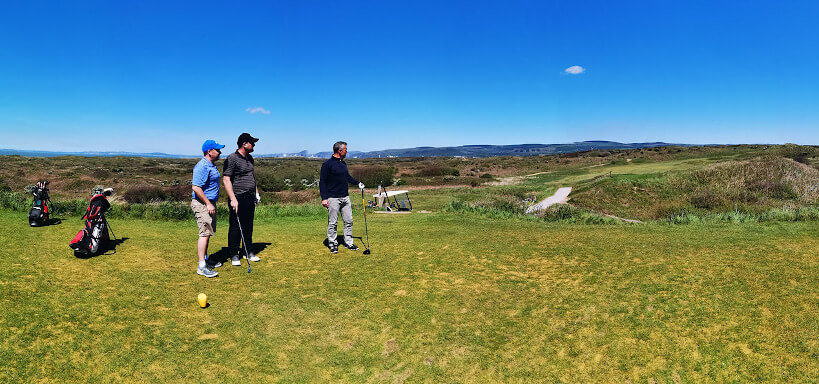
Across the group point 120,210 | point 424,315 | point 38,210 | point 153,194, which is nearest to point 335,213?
point 424,315

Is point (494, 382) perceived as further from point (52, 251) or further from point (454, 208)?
point (454, 208)

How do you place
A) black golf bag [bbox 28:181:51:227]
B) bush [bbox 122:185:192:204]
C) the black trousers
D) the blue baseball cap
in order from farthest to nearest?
bush [bbox 122:185:192:204] < black golf bag [bbox 28:181:51:227] < the black trousers < the blue baseball cap

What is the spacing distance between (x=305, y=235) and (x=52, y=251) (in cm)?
508

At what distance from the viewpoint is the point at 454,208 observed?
17484mm

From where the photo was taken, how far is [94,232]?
23.7 feet

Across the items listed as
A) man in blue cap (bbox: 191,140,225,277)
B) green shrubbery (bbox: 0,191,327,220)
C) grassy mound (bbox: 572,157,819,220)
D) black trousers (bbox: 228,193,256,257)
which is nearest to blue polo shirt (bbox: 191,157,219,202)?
man in blue cap (bbox: 191,140,225,277)

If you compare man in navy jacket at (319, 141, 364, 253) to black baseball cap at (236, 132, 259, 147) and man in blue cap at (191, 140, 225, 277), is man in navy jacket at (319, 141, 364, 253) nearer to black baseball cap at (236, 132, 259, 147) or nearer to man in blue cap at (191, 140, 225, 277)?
black baseball cap at (236, 132, 259, 147)

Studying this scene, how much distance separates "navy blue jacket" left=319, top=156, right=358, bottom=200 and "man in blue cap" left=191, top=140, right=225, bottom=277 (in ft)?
7.04

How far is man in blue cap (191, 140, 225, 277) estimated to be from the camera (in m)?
6.49

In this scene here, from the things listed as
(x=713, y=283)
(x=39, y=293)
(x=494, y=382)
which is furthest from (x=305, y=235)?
(x=713, y=283)

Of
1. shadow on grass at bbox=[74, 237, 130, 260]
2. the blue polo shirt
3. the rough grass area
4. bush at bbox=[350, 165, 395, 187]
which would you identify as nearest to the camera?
the rough grass area

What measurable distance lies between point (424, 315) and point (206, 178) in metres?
4.29

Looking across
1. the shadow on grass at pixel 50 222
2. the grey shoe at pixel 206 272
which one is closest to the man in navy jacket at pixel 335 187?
the grey shoe at pixel 206 272

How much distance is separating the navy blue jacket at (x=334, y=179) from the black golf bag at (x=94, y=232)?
414cm
